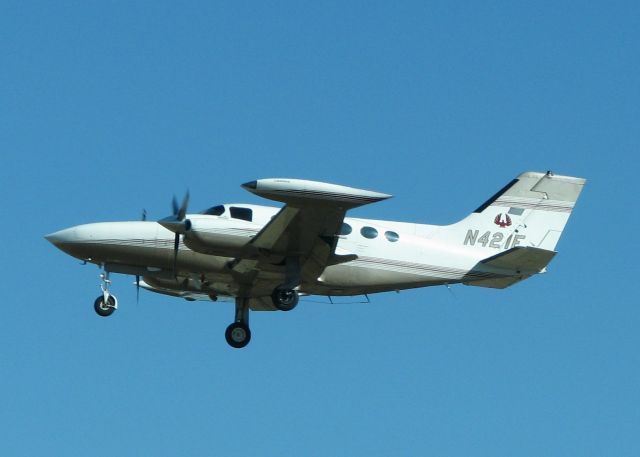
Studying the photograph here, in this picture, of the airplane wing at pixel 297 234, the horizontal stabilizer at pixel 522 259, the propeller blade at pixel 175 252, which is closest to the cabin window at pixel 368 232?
the airplane wing at pixel 297 234

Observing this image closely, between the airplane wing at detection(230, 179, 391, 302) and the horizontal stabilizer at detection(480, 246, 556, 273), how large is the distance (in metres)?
4.18

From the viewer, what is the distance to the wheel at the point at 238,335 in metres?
33.8

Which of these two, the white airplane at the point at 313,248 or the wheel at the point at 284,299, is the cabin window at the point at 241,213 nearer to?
the white airplane at the point at 313,248

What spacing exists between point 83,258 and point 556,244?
13391mm

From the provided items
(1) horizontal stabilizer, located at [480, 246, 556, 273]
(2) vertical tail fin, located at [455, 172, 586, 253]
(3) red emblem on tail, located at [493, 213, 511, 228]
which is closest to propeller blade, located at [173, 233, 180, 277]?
(2) vertical tail fin, located at [455, 172, 586, 253]

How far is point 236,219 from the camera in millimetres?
31578

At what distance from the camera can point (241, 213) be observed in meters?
31.8

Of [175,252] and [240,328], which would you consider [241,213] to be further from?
[240,328]

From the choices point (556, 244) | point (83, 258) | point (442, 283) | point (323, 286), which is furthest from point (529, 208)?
point (83, 258)

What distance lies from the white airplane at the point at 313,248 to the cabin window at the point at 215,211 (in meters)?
0.03

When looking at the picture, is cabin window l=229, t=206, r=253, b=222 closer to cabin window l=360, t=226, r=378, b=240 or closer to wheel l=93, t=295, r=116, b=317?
cabin window l=360, t=226, r=378, b=240

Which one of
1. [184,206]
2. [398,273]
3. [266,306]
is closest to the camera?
[184,206]

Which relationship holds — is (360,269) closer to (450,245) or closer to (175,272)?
(450,245)

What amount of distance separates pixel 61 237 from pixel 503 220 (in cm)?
1255
